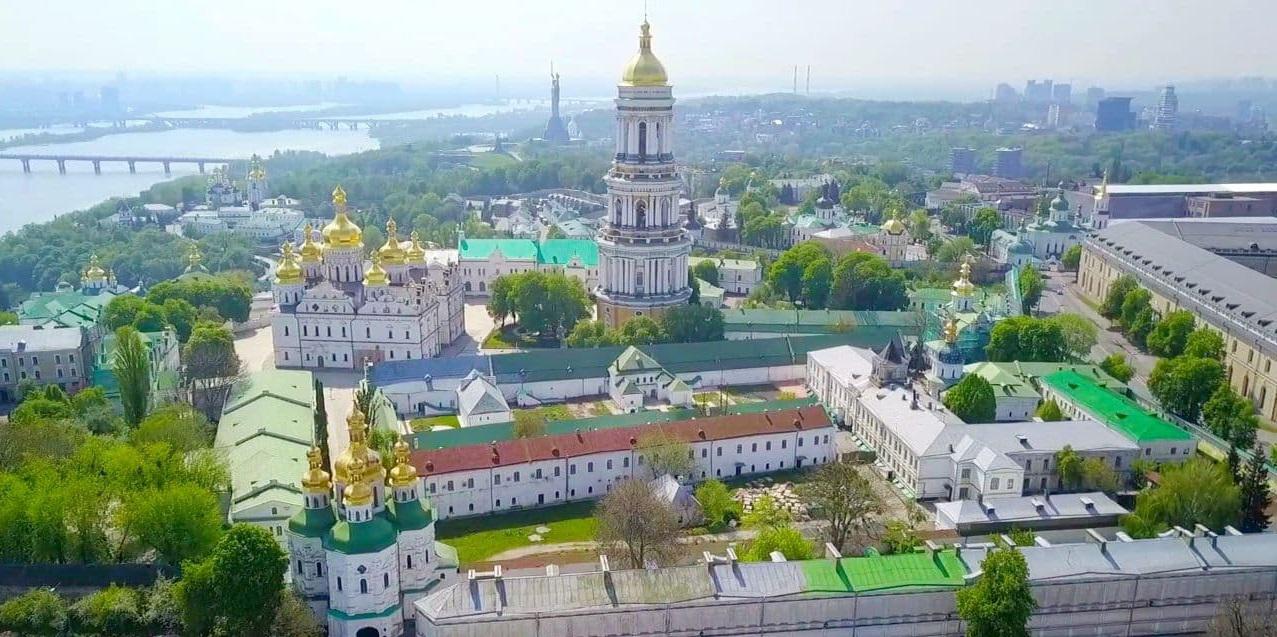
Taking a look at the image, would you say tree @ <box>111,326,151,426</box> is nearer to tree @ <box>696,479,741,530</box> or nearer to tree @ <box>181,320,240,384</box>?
tree @ <box>181,320,240,384</box>

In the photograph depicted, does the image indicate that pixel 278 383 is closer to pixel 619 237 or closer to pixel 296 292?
pixel 296 292

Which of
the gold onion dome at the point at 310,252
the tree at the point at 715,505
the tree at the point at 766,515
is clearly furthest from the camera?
the gold onion dome at the point at 310,252

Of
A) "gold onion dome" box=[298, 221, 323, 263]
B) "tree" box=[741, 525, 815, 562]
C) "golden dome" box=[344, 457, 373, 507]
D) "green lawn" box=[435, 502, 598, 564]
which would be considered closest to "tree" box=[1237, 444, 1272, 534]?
"tree" box=[741, 525, 815, 562]

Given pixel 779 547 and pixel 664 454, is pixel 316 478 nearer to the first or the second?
pixel 779 547

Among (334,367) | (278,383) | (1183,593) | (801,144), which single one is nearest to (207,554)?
(278,383)

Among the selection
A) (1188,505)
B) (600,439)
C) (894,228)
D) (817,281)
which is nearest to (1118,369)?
(1188,505)

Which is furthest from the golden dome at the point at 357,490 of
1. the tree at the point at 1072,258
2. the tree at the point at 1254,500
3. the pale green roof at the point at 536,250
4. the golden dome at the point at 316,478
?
the tree at the point at 1072,258

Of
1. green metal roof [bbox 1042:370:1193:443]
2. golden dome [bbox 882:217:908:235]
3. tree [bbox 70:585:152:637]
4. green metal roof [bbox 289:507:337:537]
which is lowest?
tree [bbox 70:585:152:637]

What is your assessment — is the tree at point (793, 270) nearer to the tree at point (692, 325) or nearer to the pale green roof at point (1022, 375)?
the tree at point (692, 325)
